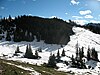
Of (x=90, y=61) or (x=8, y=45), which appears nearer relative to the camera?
(x=90, y=61)

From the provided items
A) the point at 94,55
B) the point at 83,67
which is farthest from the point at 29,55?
the point at 94,55

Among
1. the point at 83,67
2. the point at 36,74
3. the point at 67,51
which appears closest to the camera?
the point at 36,74

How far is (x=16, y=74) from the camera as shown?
4572 cm

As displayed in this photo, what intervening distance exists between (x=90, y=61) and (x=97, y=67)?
1480cm

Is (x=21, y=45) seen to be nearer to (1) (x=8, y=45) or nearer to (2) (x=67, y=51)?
(1) (x=8, y=45)

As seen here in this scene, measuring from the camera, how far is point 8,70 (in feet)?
152

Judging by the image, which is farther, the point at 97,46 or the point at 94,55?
the point at 97,46

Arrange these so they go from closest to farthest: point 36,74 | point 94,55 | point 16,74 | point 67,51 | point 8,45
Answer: point 16,74
point 36,74
point 94,55
point 67,51
point 8,45

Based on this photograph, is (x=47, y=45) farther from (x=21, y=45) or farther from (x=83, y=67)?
(x=83, y=67)

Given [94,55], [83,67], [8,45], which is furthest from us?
[8,45]

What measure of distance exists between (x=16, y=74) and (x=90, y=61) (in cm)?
11075

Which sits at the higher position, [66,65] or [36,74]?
[36,74]

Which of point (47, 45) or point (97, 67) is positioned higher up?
point (47, 45)

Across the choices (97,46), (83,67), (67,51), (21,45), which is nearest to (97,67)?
(83,67)
